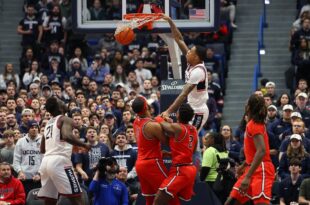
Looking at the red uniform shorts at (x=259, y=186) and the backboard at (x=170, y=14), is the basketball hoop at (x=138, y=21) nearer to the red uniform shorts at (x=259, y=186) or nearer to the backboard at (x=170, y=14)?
the backboard at (x=170, y=14)

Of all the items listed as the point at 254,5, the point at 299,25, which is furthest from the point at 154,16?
the point at 254,5

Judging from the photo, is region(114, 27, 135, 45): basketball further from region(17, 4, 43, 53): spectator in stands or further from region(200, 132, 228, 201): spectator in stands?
region(17, 4, 43, 53): spectator in stands

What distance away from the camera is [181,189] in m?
18.3

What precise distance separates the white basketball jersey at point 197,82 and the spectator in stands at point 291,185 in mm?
2867

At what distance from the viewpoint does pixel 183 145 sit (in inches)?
721

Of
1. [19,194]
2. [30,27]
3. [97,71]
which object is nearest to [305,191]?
[19,194]

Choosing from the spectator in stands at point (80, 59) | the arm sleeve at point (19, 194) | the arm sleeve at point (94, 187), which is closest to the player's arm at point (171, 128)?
the arm sleeve at point (94, 187)

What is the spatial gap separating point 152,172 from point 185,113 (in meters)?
0.96

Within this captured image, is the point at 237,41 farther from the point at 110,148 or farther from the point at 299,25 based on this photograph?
the point at 110,148

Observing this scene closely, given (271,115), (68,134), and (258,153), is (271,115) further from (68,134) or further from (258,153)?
(258,153)

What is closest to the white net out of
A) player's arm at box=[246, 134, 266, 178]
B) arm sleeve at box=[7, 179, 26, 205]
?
arm sleeve at box=[7, 179, 26, 205]

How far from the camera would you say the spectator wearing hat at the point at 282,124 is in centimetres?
2422

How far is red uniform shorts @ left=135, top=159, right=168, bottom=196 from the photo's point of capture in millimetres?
18406

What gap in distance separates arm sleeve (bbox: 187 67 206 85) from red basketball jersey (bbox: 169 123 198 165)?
922 millimetres
